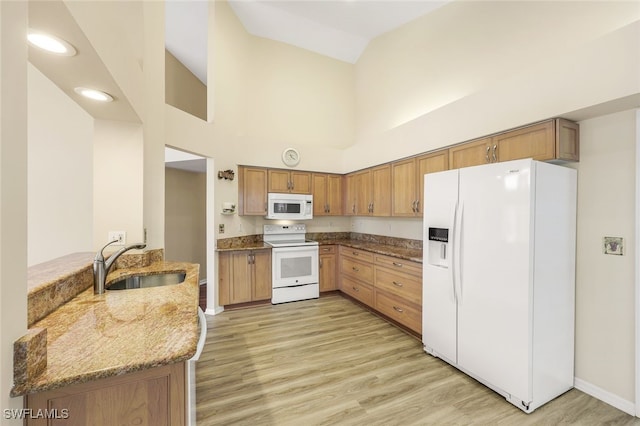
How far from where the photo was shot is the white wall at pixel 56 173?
2.13m

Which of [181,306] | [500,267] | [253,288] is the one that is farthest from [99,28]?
[253,288]

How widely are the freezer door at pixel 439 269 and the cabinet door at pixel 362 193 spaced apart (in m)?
1.64

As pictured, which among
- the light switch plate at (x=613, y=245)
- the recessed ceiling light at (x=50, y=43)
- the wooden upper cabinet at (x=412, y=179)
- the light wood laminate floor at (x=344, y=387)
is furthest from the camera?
the wooden upper cabinet at (x=412, y=179)

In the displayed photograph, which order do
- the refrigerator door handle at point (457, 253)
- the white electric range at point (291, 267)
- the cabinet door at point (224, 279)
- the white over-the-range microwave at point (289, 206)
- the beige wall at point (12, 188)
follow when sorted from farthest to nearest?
the white over-the-range microwave at point (289, 206) → the white electric range at point (291, 267) → the cabinet door at point (224, 279) → the refrigerator door handle at point (457, 253) → the beige wall at point (12, 188)

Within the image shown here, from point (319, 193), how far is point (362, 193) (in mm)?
788

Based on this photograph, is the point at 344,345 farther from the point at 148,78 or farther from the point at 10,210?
the point at 148,78

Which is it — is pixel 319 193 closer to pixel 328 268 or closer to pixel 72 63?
pixel 328 268

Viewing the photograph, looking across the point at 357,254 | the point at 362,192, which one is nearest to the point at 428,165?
the point at 362,192

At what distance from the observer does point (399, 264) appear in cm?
319

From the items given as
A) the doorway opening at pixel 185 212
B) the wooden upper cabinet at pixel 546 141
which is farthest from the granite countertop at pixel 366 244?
the wooden upper cabinet at pixel 546 141

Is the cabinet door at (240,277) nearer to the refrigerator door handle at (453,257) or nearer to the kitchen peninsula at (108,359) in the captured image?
the kitchen peninsula at (108,359)

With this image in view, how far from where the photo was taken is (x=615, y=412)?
6.18 feet

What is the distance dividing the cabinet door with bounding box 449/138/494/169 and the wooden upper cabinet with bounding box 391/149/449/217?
0.09 meters

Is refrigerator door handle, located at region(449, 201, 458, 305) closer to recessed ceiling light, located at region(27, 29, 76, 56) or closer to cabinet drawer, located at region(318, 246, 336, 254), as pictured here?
cabinet drawer, located at region(318, 246, 336, 254)
